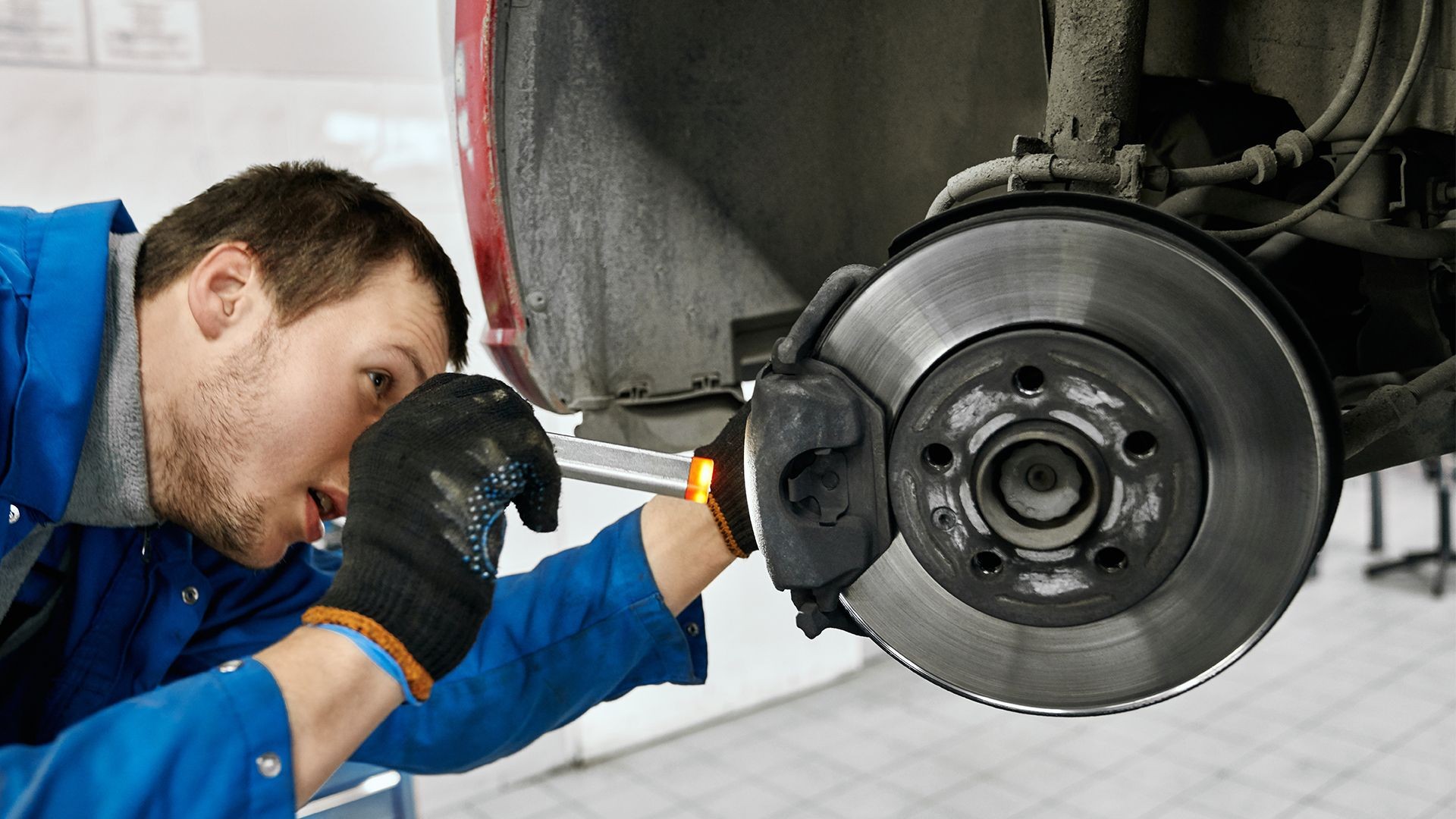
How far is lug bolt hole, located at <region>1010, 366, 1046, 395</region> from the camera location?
1.72ft

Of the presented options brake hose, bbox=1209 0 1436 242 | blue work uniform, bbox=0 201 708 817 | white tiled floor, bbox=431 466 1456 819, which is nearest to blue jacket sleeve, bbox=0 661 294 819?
blue work uniform, bbox=0 201 708 817

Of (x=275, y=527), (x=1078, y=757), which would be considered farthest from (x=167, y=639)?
(x=1078, y=757)

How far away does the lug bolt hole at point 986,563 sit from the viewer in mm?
543

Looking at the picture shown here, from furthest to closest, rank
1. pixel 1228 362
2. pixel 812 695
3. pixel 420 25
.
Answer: pixel 812 695 → pixel 420 25 → pixel 1228 362

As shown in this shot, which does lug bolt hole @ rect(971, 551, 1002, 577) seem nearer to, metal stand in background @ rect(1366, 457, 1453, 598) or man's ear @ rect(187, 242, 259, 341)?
man's ear @ rect(187, 242, 259, 341)

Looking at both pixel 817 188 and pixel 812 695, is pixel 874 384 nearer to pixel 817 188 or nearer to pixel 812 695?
pixel 817 188

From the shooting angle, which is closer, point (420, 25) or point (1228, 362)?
point (1228, 362)

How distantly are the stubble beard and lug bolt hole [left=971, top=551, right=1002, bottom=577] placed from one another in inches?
19.8

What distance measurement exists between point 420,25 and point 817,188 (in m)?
1.17

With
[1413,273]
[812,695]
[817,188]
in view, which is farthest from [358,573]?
[812,695]

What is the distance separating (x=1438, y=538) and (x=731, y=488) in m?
3.22

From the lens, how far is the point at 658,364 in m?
0.97

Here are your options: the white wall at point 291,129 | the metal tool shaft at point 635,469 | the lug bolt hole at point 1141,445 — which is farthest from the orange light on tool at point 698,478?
the white wall at point 291,129

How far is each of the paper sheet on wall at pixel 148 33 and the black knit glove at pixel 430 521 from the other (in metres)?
1.24
